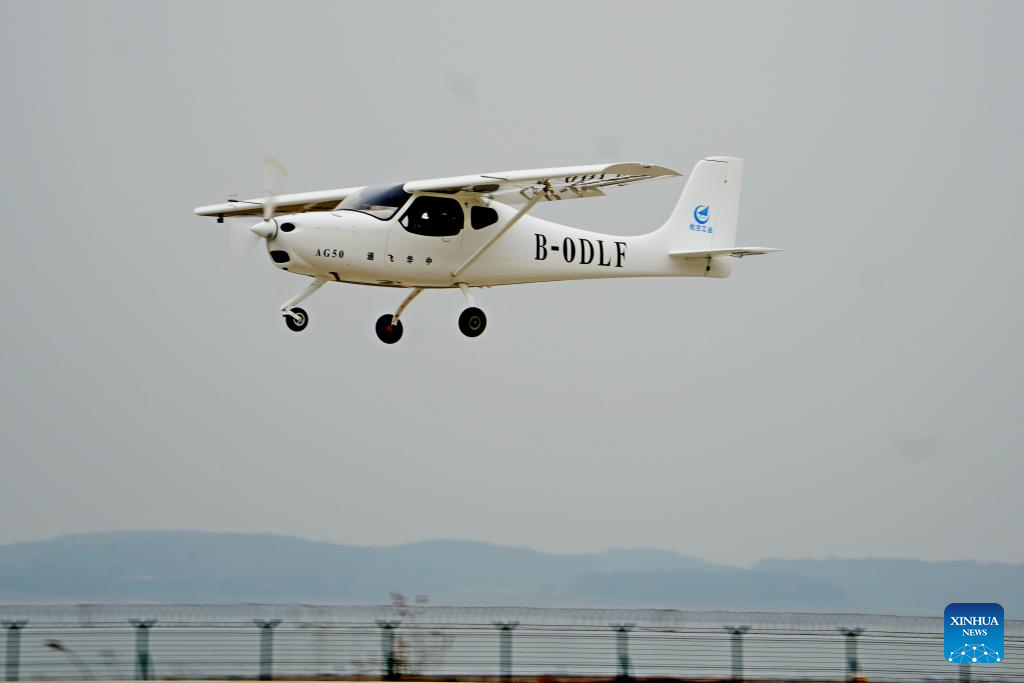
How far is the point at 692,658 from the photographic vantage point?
21250mm

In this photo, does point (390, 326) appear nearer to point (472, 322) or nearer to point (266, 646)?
point (472, 322)

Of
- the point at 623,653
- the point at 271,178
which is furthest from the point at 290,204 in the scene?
the point at 623,653

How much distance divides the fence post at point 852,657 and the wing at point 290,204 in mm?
12059

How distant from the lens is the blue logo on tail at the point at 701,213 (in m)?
31.6

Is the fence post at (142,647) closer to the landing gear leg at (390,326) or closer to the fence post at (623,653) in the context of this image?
the fence post at (623,653)

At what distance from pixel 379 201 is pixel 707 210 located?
8146mm

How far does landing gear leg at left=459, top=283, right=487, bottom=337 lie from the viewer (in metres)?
27.8

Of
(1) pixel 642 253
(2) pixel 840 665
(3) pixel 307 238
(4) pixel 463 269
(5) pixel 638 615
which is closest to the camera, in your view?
(5) pixel 638 615

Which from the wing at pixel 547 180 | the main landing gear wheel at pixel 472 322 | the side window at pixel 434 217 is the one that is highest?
the wing at pixel 547 180

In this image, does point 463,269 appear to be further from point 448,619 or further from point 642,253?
point 448,619

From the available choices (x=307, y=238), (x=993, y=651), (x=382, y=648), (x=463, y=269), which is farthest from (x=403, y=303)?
(x=993, y=651)

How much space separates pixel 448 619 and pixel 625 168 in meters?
8.32

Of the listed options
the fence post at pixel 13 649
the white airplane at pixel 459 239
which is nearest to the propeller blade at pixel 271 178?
the white airplane at pixel 459 239

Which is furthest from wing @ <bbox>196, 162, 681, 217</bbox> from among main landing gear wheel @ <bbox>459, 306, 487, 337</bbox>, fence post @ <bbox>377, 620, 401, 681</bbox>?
fence post @ <bbox>377, 620, 401, 681</bbox>
